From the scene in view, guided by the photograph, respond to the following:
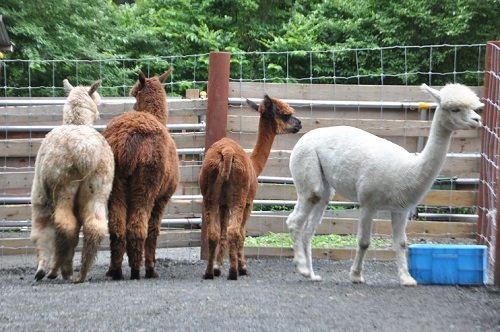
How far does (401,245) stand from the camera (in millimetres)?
8547

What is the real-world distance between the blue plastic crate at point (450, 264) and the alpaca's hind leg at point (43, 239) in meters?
3.35

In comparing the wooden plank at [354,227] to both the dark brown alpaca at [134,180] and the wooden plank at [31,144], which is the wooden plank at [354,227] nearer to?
the wooden plank at [31,144]

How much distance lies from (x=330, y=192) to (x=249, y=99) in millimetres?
2043

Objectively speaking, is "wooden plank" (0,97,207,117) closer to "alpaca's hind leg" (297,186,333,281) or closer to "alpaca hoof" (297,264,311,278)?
"alpaca's hind leg" (297,186,333,281)

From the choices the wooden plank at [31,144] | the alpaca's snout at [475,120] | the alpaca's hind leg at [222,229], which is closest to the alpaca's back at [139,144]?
the alpaca's hind leg at [222,229]

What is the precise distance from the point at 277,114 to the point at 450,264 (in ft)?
8.52

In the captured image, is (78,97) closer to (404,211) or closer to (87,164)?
(87,164)

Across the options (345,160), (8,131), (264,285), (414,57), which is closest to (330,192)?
(345,160)

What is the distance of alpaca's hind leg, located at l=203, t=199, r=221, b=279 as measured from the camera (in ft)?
28.8

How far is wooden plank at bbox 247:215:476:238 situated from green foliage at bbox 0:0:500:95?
5.25 m

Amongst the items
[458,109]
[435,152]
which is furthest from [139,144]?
[458,109]

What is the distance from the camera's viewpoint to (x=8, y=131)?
1150cm

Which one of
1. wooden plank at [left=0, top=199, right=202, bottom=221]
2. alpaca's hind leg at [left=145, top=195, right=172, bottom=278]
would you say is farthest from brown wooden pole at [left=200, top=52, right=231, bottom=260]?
alpaca's hind leg at [left=145, top=195, right=172, bottom=278]

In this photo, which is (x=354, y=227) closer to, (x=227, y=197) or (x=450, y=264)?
(x=227, y=197)
